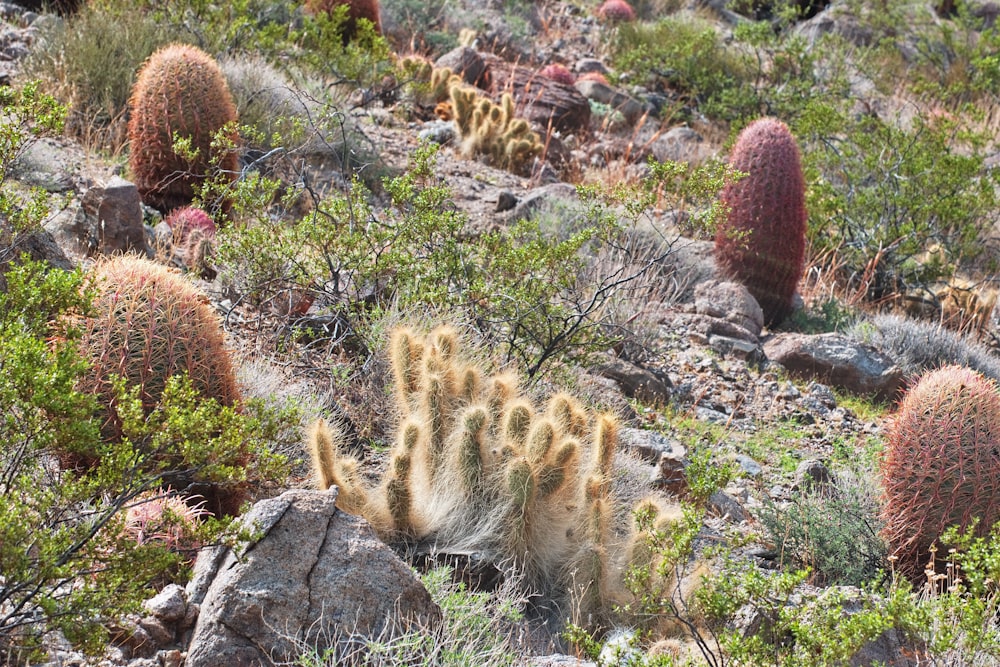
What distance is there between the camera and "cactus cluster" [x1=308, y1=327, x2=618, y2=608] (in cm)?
409

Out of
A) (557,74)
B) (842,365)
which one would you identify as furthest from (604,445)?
(557,74)

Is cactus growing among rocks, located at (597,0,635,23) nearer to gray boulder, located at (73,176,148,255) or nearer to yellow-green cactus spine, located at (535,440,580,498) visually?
gray boulder, located at (73,176,148,255)

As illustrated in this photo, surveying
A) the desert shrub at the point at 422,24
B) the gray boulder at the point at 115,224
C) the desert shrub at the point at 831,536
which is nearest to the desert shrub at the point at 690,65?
the desert shrub at the point at 422,24

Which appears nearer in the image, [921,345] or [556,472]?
[556,472]

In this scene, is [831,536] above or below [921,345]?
above

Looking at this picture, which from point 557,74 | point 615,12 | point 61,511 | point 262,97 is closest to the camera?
point 61,511

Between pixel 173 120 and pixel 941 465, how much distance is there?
529 centimetres

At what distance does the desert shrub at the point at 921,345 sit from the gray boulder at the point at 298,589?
18.1 ft

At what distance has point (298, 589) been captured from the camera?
3.24 m

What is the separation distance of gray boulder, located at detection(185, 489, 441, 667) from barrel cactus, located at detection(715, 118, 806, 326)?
5490mm

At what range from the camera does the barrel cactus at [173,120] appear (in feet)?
23.5

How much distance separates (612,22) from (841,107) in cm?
460

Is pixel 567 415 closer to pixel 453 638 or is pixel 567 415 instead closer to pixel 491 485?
pixel 491 485

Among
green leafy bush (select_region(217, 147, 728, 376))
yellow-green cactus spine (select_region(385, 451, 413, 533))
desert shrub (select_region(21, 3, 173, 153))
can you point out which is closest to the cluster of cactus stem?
desert shrub (select_region(21, 3, 173, 153))
